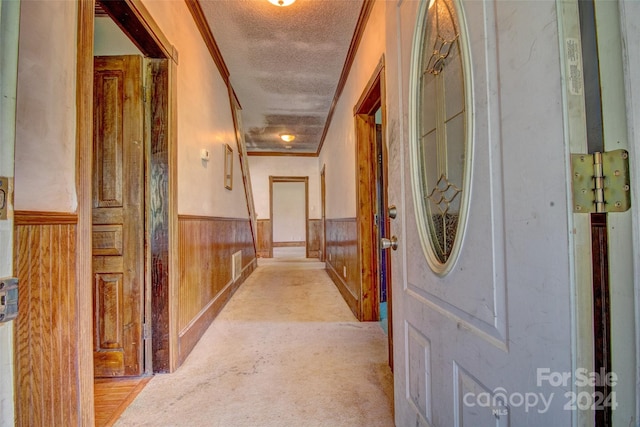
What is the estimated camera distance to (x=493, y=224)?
62 cm

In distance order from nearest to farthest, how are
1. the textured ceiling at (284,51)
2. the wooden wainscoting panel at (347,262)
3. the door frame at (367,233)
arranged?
1. the textured ceiling at (284,51)
2. the door frame at (367,233)
3. the wooden wainscoting panel at (347,262)

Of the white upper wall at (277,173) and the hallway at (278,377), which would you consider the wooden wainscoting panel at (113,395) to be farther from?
the white upper wall at (277,173)

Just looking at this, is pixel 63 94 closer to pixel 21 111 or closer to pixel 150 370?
pixel 21 111

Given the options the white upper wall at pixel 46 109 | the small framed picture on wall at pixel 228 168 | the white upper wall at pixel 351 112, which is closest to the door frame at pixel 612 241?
the white upper wall at pixel 46 109

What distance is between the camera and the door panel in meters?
0.48

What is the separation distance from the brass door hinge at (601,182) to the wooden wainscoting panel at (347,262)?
2.22m

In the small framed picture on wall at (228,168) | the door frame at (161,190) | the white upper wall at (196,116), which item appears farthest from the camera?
the small framed picture on wall at (228,168)

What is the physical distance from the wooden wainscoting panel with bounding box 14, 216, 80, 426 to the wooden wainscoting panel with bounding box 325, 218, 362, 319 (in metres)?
2.06

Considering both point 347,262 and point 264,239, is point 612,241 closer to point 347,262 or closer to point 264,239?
point 347,262

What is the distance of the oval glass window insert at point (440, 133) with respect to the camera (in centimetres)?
75

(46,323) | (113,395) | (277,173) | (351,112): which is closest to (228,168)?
(351,112)

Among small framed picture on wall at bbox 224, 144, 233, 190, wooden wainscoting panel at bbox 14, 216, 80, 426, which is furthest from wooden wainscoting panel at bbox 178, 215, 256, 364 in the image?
wooden wainscoting panel at bbox 14, 216, 80, 426

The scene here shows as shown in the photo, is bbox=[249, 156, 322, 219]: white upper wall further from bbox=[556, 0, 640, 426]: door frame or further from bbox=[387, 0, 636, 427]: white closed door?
bbox=[556, 0, 640, 426]: door frame

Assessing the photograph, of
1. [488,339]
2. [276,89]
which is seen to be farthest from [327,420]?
[276,89]
